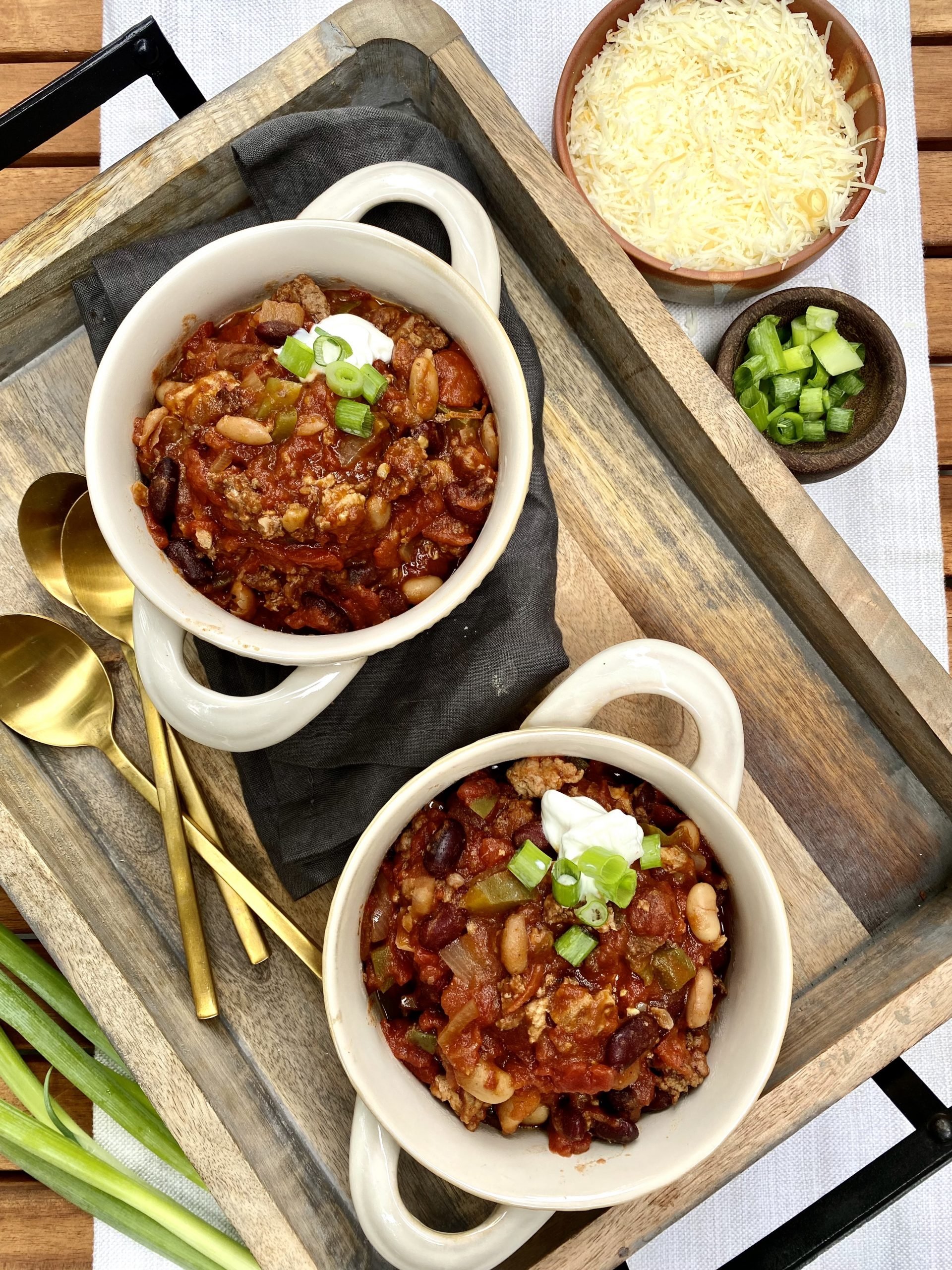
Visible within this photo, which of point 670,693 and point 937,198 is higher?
point 670,693

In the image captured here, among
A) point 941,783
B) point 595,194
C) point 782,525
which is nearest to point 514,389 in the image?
point 782,525

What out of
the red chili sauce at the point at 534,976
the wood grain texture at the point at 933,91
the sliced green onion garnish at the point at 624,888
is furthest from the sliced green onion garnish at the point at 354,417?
the wood grain texture at the point at 933,91

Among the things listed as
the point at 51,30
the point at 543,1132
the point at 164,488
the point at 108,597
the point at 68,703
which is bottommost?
the point at 543,1132

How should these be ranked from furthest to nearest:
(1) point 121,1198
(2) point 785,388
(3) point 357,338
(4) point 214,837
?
(2) point 785,388 < (1) point 121,1198 < (4) point 214,837 < (3) point 357,338

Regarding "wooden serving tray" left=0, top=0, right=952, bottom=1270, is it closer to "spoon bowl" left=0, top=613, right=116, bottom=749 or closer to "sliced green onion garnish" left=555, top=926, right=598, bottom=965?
"spoon bowl" left=0, top=613, right=116, bottom=749

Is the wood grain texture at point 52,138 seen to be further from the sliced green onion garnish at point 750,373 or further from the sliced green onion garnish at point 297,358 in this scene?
the sliced green onion garnish at point 750,373

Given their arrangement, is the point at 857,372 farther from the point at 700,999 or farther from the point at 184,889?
the point at 184,889

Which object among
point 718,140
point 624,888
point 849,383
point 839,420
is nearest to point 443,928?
point 624,888
